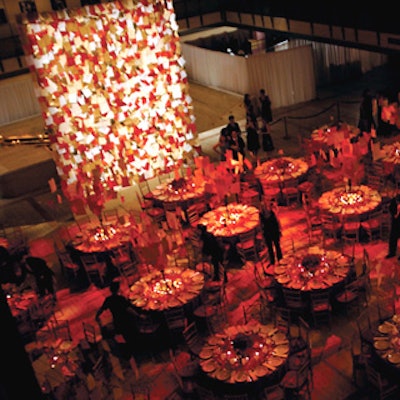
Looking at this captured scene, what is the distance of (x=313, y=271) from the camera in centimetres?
973

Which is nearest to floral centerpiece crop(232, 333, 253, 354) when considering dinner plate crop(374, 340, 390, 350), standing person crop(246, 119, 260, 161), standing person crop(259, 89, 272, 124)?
dinner plate crop(374, 340, 390, 350)

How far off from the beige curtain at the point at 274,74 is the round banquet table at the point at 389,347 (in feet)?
38.9

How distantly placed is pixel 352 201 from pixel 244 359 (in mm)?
4615

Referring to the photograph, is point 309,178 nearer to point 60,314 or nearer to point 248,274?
point 248,274

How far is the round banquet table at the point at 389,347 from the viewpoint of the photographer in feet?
25.8

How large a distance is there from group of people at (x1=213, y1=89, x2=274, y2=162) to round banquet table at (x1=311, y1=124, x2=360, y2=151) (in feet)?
5.27

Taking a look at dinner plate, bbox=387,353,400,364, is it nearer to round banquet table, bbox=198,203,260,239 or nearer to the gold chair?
round banquet table, bbox=198,203,260,239

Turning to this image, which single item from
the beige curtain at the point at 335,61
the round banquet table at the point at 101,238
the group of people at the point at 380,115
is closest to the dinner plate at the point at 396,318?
the round banquet table at the point at 101,238

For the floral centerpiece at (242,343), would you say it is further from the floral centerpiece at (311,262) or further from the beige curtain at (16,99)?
the beige curtain at (16,99)

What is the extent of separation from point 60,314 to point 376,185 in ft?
21.7

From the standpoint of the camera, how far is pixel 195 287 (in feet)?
33.3

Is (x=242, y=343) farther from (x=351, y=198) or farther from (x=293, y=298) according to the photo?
(x=351, y=198)

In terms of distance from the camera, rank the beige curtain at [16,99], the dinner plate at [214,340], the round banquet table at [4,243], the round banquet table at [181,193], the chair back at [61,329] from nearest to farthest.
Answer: the dinner plate at [214,340]
the chair back at [61,329]
the round banquet table at [4,243]
the round banquet table at [181,193]
the beige curtain at [16,99]

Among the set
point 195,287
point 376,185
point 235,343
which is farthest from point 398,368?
point 376,185
